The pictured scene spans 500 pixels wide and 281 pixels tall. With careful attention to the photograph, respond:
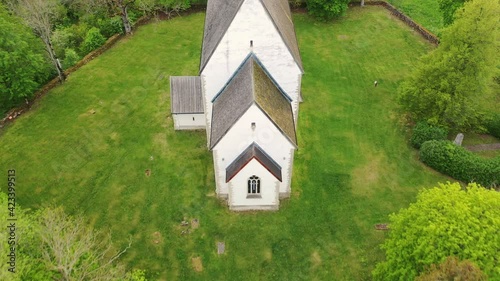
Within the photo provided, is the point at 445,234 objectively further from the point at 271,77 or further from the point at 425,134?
the point at 425,134

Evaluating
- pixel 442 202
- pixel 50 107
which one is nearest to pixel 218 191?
pixel 442 202

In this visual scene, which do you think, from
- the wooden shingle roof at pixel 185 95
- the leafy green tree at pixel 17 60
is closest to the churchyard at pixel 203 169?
the wooden shingle roof at pixel 185 95

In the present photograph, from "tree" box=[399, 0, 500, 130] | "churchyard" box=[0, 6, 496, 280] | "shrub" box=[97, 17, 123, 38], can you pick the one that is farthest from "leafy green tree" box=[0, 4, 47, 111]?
"tree" box=[399, 0, 500, 130]

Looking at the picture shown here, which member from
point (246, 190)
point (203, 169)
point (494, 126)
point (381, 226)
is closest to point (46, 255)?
point (246, 190)

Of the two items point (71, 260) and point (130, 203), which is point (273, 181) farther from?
point (71, 260)

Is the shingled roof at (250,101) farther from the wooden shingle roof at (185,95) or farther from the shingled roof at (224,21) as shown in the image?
the wooden shingle roof at (185,95)

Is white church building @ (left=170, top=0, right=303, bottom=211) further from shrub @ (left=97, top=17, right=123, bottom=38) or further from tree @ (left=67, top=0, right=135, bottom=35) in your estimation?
shrub @ (left=97, top=17, right=123, bottom=38)
